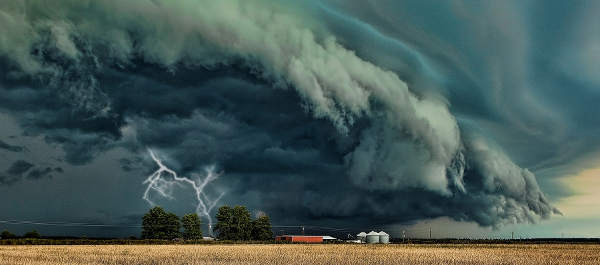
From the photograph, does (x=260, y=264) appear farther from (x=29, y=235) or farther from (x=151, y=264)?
(x=29, y=235)

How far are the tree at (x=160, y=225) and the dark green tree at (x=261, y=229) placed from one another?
2287cm

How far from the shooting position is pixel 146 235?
140 metres

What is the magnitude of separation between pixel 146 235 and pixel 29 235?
33573 mm

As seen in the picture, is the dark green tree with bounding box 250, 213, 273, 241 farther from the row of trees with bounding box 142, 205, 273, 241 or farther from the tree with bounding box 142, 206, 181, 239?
the tree with bounding box 142, 206, 181, 239

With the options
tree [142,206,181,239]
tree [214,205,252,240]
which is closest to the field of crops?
tree [142,206,181,239]

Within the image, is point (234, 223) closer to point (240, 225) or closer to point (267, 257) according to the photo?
point (240, 225)

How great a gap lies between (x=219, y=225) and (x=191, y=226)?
9.09 m

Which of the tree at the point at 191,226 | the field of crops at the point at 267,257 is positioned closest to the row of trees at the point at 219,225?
the tree at the point at 191,226

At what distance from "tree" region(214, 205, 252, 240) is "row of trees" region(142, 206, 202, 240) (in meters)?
7.16

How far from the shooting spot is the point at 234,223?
150 meters

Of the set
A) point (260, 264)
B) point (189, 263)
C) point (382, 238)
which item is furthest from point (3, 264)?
point (382, 238)

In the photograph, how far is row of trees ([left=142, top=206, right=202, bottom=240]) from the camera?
14062 centimetres

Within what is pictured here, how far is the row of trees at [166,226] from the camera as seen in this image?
461 ft

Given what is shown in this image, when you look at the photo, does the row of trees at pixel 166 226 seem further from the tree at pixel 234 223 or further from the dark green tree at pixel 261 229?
the dark green tree at pixel 261 229
